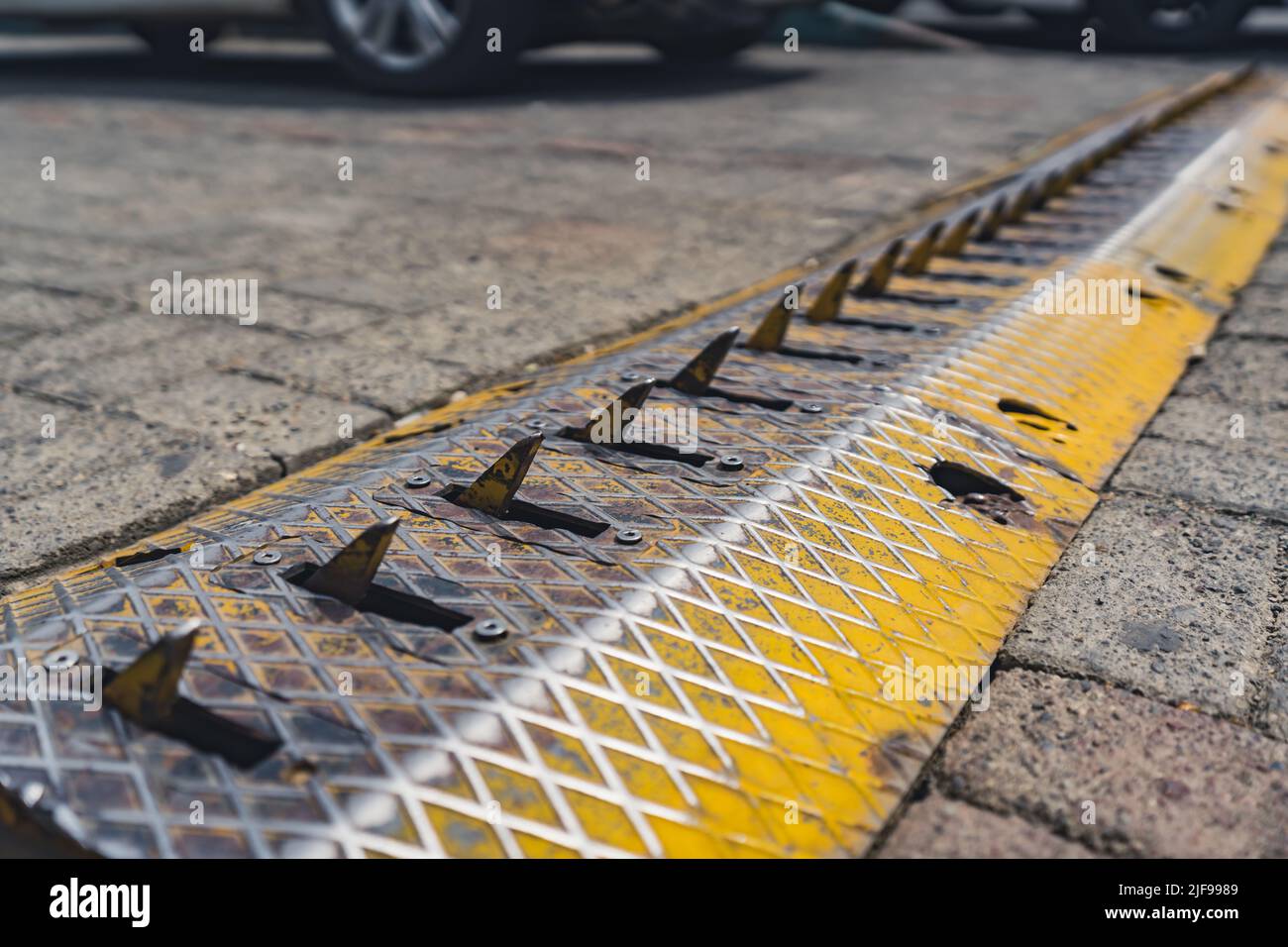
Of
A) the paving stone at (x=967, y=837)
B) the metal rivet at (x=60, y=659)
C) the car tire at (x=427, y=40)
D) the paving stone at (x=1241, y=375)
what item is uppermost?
the car tire at (x=427, y=40)

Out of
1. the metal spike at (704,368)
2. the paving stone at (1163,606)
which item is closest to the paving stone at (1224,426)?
the paving stone at (1163,606)

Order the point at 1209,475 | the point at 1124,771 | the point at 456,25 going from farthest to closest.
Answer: the point at 456,25 < the point at 1209,475 < the point at 1124,771

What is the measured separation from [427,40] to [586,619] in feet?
18.4

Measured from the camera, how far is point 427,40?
20.2 feet

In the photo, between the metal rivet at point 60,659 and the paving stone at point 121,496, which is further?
the paving stone at point 121,496

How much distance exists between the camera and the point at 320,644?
4.10 ft

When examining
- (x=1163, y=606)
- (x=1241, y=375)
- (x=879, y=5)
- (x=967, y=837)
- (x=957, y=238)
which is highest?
(x=879, y=5)

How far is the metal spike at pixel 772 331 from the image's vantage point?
2.30 metres

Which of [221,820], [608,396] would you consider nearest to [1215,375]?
[608,396]

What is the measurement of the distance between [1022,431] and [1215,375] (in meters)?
0.78

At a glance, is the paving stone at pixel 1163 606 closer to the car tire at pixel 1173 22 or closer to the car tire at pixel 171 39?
the car tire at pixel 171 39

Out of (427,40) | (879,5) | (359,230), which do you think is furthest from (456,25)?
(879,5)

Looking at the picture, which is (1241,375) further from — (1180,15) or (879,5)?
(879,5)
